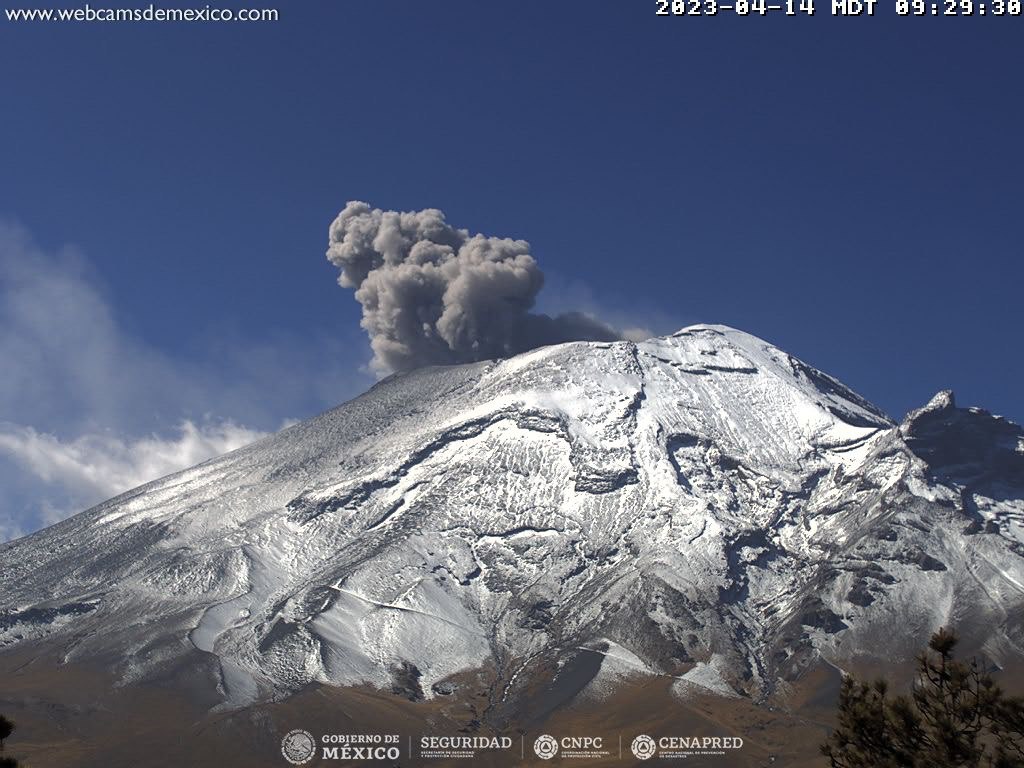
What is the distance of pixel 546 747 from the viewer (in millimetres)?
168250

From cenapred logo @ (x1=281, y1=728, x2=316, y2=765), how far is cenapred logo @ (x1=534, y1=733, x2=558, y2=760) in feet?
100

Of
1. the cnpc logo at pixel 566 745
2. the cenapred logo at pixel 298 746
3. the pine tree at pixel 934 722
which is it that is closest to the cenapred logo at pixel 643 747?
the cnpc logo at pixel 566 745

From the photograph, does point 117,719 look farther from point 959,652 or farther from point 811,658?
point 959,652

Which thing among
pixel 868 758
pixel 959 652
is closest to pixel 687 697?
pixel 959 652

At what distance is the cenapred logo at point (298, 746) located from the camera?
161625mm

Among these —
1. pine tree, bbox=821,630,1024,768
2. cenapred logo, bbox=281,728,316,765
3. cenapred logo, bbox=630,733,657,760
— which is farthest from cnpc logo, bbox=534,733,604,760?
pine tree, bbox=821,630,1024,768

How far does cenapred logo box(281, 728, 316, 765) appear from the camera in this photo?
530 feet

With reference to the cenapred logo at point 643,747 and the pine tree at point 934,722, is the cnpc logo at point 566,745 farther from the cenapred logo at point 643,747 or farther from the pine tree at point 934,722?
the pine tree at point 934,722

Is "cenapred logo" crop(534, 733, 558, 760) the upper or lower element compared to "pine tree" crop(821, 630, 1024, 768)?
upper

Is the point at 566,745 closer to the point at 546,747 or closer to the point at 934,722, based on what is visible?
the point at 546,747

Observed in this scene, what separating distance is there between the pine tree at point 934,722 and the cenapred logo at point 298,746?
14286cm

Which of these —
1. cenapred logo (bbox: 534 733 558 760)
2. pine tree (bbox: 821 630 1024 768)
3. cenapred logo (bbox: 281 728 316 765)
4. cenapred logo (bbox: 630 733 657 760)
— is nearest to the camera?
pine tree (bbox: 821 630 1024 768)

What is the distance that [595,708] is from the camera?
183 m

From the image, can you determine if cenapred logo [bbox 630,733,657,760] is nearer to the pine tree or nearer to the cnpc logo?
the cnpc logo
